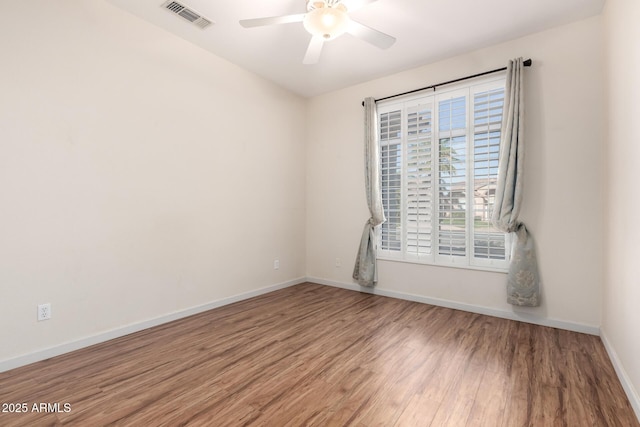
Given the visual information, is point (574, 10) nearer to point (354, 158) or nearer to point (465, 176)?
point (465, 176)

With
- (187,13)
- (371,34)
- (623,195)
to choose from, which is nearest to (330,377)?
(623,195)

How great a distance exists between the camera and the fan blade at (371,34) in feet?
7.49

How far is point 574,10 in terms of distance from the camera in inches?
105

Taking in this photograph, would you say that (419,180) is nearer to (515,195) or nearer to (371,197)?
(371,197)

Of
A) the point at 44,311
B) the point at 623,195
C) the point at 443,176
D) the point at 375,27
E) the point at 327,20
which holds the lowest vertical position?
the point at 44,311

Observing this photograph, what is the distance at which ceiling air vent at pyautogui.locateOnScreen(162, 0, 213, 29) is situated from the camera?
262cm

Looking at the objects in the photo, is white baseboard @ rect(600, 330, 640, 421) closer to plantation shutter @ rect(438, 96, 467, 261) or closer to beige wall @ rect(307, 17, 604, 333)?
beige wall @ rect(307, 17, 604, 333)

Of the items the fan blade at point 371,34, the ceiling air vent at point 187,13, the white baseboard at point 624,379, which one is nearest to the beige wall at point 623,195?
the white baseboard at point 624,379

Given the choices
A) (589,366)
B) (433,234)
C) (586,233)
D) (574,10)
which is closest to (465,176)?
(433,234)

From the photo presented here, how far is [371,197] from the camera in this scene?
3986 mm

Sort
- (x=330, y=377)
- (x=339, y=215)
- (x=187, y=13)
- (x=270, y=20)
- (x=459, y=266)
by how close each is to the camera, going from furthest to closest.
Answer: (x=339, y=215), (x=459, y=266), (x=187, y=13), (x=270, y=20), (x=330, y=377)

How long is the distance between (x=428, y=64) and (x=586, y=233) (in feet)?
8.03

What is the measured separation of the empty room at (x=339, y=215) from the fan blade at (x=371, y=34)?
0.02 meters

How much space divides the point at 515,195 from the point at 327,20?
7.70 feet
